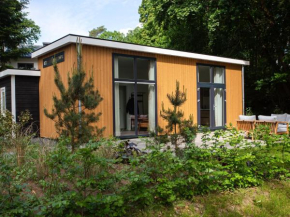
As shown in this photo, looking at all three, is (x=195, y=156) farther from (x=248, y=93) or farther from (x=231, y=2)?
(x=248, y=93)

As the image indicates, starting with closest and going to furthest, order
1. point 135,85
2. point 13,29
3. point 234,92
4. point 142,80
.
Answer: point 135,85 → point 142,80 → point 234,92 → point 13,29

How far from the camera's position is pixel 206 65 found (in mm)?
10750

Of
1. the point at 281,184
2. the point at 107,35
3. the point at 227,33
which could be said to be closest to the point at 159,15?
the point at 227,33

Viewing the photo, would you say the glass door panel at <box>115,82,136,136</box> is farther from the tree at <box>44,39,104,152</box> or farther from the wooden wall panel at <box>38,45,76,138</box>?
the tree at <box>44,39,104,152</box>

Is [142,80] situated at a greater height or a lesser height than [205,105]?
greater

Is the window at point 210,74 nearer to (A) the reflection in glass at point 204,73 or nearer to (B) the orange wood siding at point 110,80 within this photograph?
(A) the reflection in glass at point 204,73

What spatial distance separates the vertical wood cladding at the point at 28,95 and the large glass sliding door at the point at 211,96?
585 centimetres

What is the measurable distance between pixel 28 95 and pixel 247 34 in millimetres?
12153

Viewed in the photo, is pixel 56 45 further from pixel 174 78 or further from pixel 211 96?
pixel 211 96

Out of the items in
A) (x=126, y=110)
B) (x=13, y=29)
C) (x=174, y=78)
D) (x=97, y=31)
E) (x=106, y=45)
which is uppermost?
(x=97, y=31)

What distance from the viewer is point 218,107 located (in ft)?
36.6

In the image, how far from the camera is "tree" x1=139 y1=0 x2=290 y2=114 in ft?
41.8

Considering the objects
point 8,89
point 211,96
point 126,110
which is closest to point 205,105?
point 211,96

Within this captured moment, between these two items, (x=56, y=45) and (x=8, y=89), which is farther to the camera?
(x=8, y=89)
